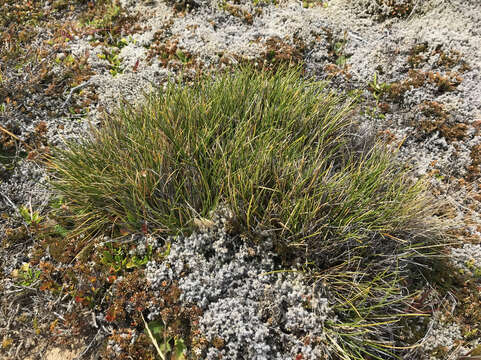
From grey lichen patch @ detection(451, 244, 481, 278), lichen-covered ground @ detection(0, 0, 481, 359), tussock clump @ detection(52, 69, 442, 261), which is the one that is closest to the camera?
lichen-covered ground @ detection(0, 0, 481, 359)

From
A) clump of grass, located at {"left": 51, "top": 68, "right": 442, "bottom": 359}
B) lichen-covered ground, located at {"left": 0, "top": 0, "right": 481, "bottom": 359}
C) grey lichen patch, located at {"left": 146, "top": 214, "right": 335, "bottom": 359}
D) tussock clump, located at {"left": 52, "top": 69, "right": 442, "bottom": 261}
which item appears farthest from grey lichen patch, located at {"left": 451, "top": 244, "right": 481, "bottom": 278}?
grey lichen patch, located at {"left": 146, "top": 214, "right": 335, "bottom": 359}

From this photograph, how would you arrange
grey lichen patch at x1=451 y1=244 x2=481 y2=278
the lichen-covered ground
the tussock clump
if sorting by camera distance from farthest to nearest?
grey lichen patch at x1=451 y1=244 x2=481 y2=278 → the tussock clump → the lichen-covered ground

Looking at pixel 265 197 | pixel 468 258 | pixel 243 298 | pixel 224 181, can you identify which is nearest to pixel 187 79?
pixel 224 181

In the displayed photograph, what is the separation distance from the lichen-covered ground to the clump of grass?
27cm

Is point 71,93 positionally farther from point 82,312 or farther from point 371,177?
point 371,177

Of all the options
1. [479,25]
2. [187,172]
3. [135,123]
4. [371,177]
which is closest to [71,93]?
[135,123]

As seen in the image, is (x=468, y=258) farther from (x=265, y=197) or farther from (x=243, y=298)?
(x=243, y=298)

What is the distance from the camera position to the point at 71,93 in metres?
4.70

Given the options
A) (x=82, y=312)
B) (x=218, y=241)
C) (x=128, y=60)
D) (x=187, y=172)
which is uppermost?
(x=128, y=60)

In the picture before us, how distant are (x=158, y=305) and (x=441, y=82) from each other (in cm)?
505

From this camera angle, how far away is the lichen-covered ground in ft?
9.93

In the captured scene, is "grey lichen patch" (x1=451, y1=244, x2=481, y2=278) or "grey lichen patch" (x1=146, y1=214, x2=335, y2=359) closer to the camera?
"grey lichen patch" (x1=146, y1=214, x2=335, y2=359)

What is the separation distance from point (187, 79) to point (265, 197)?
264 centimetres

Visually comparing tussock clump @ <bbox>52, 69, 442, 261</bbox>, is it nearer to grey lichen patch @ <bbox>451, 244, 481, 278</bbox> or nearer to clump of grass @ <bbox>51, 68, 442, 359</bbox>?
clump of grass @ <bbox>51, 68, 442, 359</bbox>
